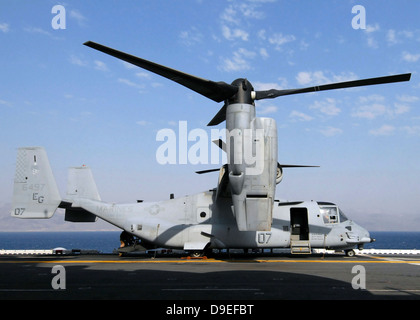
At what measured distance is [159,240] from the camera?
24.1m

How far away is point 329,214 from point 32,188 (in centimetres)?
2066

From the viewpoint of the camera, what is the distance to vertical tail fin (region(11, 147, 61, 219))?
23016 millimetres

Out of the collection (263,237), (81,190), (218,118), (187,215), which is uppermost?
(218,118)

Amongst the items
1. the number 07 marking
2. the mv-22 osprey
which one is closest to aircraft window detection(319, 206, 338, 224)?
the mv-22 osprey

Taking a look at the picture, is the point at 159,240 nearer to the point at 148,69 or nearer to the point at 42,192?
the point at 42,192

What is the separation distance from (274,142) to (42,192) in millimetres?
16198

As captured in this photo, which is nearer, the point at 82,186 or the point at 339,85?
the point at 339,85

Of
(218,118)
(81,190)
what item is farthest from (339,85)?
(81,190)

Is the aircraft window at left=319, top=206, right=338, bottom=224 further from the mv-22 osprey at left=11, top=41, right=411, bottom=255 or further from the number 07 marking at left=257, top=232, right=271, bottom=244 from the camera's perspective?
the number 07 marking at left=257, top=232, right=271, bottom=244

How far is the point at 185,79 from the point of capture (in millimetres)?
15562

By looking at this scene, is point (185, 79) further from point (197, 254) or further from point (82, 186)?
point (82, 186)

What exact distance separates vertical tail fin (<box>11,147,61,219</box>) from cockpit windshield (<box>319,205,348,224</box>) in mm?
18754

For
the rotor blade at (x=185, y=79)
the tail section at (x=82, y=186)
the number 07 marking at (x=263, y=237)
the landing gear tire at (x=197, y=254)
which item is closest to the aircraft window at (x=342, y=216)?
the number 07 marking at (x=263, y=237)
